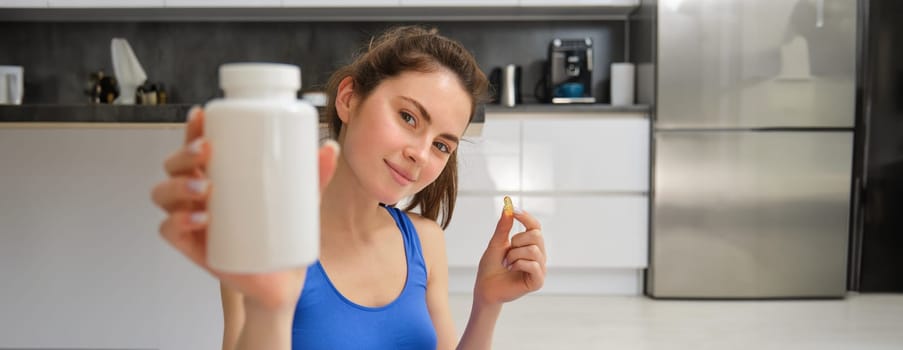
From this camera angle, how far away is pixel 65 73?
13.2ft

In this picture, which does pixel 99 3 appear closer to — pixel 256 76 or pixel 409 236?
pixel 409 236

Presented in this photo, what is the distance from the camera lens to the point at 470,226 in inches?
136

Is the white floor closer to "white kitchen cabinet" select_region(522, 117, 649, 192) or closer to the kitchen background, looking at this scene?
the kitchen background

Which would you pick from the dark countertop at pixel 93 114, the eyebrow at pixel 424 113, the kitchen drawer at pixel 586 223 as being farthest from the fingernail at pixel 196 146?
the kitchen drawer at pixel 586 223

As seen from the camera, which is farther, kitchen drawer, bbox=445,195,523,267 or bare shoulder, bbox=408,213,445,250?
kitchen drawer, bbox=445,195,523,267

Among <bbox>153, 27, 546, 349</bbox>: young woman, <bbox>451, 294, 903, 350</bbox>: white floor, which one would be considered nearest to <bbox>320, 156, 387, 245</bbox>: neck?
<bbox>153, 27, 546, 349</bbox>: young woman

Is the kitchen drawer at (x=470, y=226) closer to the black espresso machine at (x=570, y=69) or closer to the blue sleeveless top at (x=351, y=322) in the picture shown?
the black espresso machine at (x=570, y=69)

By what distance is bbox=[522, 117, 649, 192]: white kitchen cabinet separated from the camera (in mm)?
3416

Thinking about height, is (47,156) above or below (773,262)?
above

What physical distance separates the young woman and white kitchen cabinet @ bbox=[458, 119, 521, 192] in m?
2.23

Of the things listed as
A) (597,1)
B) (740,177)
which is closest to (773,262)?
(740,177)

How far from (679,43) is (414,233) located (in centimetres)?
254

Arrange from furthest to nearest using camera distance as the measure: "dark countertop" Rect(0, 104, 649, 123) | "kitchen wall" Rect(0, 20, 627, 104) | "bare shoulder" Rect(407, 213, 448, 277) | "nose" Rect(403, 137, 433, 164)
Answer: "kitchen wall" Rect(0, 20, 627, 104) → "dark countertop" Rect(0, 104, 649, 123) → "bare shoulder" Rect(407, 213, 448, 277) → "nose" Rect(403, 137, 433, 164)

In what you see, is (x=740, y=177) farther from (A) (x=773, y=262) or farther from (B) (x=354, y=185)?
(B) (x=354, y=185)
